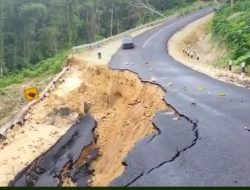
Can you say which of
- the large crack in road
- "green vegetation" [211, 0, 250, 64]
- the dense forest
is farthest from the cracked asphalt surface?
the dense forest

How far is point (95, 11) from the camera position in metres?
66.2

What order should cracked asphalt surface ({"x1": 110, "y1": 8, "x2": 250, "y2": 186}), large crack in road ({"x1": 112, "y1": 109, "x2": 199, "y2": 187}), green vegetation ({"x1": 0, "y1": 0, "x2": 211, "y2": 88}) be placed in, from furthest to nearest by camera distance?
green vegetation ({"x1": 0, "y1": 0, "x2": 211, "y2": 88}) < large crack in road ({"x1": 112, "y1": 109, "x2": 199, "y2": 187}) < cracked asphalt surface ({"x1": 110, "y1": 8, "x2": 250, "y2": 186})

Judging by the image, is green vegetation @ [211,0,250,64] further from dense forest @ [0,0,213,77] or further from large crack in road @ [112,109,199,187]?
dense forest @ [0,0,213,77]

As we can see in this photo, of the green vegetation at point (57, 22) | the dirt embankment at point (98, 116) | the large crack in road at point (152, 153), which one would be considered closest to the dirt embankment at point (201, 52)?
the dirt embankment at point (98, 116)

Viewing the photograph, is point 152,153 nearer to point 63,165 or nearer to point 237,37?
point 63,165

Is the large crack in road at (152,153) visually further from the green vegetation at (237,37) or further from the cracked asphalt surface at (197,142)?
the green vegetation at (237,37)

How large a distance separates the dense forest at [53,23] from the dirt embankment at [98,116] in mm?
31661

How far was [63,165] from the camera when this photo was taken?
51.5ft

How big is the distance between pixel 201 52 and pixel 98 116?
1765 centimetres

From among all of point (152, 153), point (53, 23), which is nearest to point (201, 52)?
point (152, 153)

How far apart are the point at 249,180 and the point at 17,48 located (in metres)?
57.0

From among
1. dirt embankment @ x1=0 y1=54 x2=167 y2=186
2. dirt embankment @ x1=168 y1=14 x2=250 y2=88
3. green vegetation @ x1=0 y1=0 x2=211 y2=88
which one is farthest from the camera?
green vegetation @ x1=0 y1=0 x2=211 y2=88

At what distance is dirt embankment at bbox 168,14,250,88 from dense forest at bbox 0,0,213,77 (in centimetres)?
1770

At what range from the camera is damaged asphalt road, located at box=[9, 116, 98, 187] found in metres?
14.1
